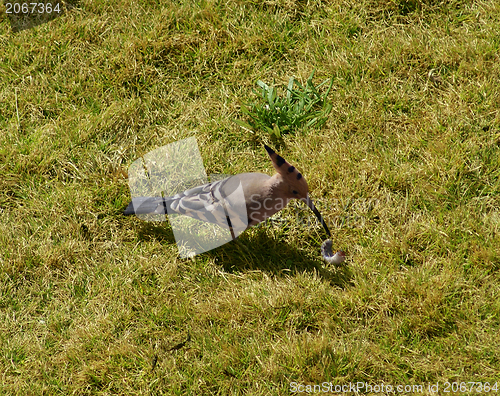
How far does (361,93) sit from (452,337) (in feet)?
7.54

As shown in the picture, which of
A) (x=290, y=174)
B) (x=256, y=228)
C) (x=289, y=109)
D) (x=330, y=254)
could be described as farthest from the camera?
(x=289, y=109)

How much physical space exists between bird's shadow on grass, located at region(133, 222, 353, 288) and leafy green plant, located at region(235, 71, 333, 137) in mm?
1062

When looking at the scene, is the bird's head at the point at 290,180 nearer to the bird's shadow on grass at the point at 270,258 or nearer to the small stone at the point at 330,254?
the small stone at the point at 330,254

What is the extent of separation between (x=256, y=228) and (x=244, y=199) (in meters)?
0.55

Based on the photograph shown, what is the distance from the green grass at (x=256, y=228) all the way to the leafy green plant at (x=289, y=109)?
0.12 m

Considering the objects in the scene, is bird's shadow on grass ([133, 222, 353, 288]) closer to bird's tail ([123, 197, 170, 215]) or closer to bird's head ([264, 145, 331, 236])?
bird's tail ([123, 197, 170, 215])

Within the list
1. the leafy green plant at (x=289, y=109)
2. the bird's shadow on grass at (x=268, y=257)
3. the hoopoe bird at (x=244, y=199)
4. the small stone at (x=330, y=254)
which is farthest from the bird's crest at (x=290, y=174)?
the leafy green plant at (x=289, y=109)

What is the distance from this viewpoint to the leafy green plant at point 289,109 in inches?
171

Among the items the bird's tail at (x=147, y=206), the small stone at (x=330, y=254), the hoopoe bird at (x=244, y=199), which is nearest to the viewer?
the hoopoe bird at (x=244, y=199)

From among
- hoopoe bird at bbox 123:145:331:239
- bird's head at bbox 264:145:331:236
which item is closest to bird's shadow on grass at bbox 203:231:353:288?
hoopoe bird at bbox 123:145:331:239

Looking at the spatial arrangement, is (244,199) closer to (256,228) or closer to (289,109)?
(256,228)

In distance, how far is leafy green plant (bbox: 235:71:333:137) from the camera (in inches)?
171

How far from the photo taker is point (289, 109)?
4402 millimetres

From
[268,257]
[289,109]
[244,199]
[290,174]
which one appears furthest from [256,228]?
[289,109]
